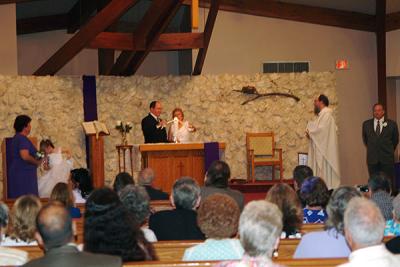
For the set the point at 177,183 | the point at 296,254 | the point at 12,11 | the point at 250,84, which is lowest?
the point at 296,254

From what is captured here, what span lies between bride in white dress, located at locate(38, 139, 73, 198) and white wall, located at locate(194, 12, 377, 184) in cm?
412

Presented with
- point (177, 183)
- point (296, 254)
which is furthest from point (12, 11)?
point (296, 254)

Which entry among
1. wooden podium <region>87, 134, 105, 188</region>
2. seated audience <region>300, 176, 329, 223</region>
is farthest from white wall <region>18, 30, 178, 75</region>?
seated audience <region>300, 176, 329, 223</region>

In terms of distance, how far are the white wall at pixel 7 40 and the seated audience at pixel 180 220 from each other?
312 inches

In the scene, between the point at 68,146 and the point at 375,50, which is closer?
the point at 68,146

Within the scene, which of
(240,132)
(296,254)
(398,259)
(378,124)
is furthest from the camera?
(240,132)

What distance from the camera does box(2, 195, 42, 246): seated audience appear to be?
4238 mm

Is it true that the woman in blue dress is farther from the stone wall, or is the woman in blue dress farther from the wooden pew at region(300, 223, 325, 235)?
the wooden pew at region(300, 223, 325, 235)

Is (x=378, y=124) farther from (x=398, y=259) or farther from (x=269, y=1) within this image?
(x=398, y=259)

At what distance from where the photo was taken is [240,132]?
12922 millimetres

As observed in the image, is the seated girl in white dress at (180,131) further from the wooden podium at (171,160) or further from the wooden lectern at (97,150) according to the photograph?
the wooden lectern at (97,150)

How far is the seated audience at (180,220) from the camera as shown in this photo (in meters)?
4.82

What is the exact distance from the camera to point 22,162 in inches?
360

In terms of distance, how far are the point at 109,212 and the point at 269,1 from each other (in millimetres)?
10608
